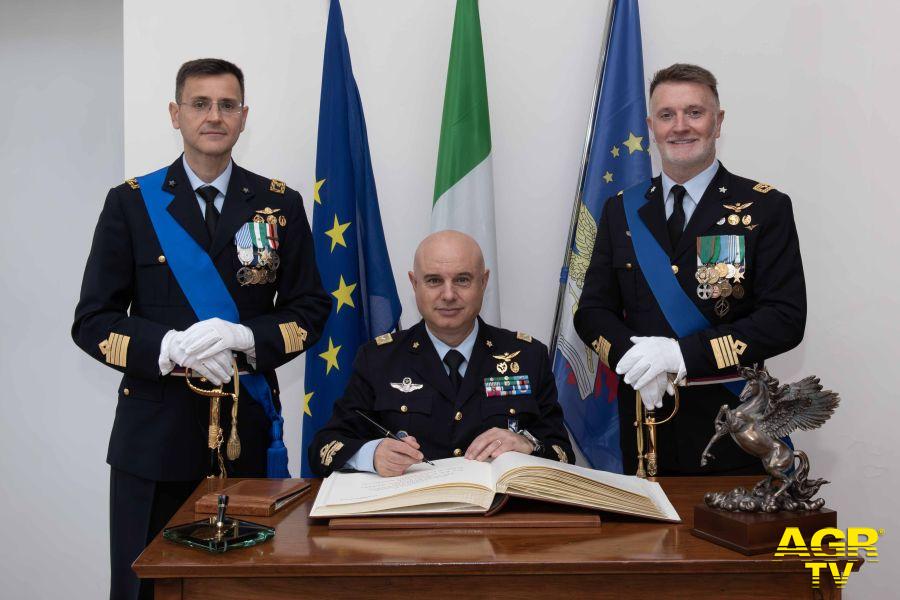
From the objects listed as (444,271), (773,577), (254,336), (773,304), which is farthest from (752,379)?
(254,336)

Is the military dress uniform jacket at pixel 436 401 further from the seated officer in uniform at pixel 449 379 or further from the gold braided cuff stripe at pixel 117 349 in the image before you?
the gold braided cuff stripe at pixel 117 349

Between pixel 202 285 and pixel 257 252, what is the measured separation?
17cm

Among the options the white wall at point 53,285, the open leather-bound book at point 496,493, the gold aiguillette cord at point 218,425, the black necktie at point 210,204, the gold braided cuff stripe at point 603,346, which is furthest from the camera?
→ the white wall at point 53,285

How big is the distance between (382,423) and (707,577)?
88 cm

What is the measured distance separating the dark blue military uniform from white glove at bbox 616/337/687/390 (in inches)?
31.7

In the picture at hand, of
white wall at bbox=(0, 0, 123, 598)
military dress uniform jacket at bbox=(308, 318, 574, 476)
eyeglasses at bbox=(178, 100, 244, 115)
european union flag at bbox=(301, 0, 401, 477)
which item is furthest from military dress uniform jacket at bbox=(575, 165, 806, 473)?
white wall at bbox=(0, 0, 123, 598)

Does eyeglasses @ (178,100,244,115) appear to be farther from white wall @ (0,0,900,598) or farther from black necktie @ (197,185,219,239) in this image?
white wall @ (0,0,900,598)

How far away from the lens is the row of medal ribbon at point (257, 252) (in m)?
2.22

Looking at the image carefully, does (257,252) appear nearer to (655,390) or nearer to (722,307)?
(655,390)

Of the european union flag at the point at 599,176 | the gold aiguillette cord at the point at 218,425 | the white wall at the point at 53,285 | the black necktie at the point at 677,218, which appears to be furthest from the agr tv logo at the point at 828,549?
the white wall at the point at 53,285

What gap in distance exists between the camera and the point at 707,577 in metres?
1.35

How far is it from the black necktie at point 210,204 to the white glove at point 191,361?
0.33 m

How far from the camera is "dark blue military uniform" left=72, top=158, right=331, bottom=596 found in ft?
6.84

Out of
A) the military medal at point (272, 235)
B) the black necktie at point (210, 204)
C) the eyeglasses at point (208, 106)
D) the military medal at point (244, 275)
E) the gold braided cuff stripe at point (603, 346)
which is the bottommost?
the gold braided cuff stripe at point (603, 346)
